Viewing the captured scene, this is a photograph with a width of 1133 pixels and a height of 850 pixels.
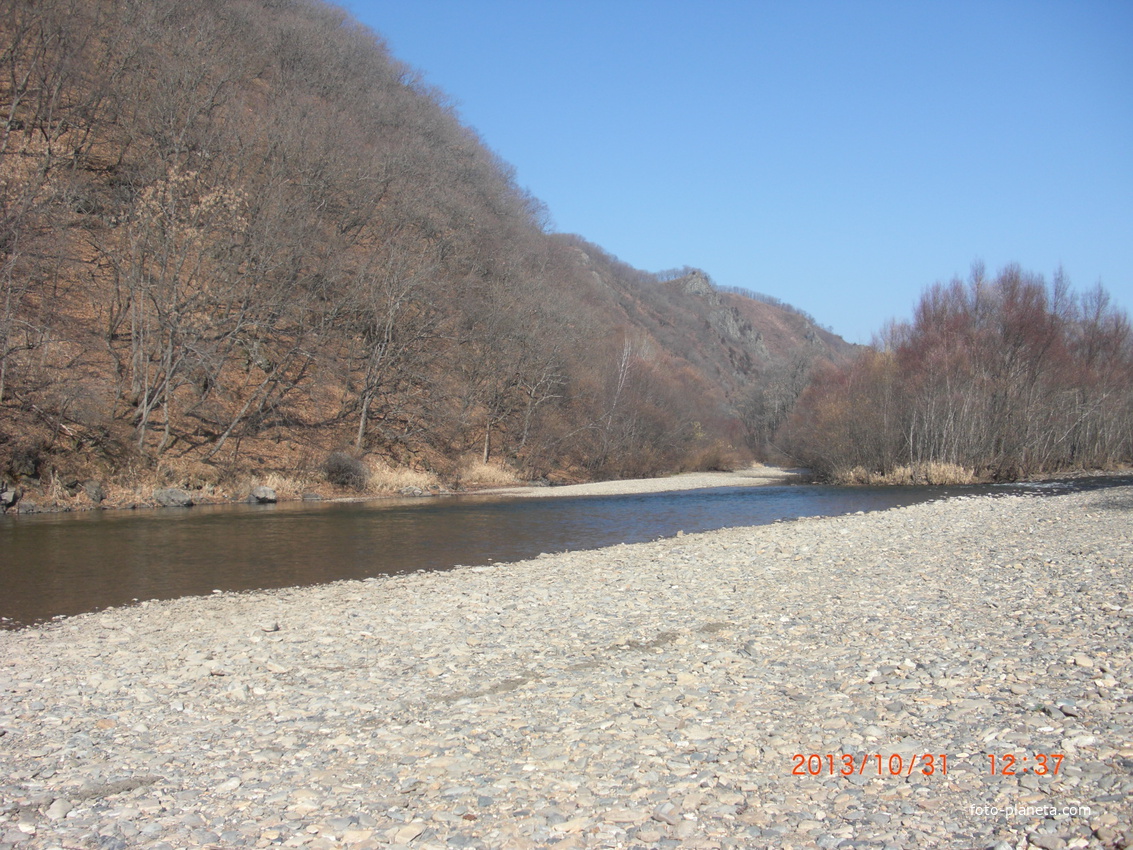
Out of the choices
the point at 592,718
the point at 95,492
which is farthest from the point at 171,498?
the point at 592,718

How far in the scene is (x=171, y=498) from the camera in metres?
24.1

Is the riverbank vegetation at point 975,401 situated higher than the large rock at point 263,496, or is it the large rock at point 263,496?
the riverbank vegetation at point 975,401

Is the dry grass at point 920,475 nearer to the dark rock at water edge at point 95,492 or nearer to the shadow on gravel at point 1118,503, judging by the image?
the shadow on gravel at point 1118,503

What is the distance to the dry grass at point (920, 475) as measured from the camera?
3559cm


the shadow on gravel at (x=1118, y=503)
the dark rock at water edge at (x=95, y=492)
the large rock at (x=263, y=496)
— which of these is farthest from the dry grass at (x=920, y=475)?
the dark rock at water edge at (x=95, y=492)

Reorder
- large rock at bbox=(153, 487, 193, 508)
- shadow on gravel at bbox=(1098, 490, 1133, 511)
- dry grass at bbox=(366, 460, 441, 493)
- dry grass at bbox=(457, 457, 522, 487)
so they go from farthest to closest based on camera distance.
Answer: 1. dry grass at bbox=(457, 457, 522, 487)
2. dry grass at bbox=(366, 460, 441, 493)
3. large rock at bbox=(153, 487, 193, 508)
4. shadow on gravel at bbox=(1098, 490, 1133, 511)

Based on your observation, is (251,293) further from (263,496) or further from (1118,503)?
(1118,503)

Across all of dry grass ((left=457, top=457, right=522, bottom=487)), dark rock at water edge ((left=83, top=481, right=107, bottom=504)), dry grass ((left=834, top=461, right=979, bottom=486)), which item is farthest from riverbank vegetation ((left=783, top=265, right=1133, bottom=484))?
dark rock at water edge ((left=83, top=481, right=107, bottom=504))

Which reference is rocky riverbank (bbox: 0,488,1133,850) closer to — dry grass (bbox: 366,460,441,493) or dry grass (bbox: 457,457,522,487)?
dry grass (bbox: 366,460,441,493)

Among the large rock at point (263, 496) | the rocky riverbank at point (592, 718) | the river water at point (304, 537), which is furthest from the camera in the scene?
the large rock at point (263, 496)

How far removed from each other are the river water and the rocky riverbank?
248 centimetres

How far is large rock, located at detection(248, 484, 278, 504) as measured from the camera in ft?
85.6

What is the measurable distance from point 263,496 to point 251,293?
8.66m

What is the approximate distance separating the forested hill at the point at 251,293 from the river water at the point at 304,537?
17.3ft
